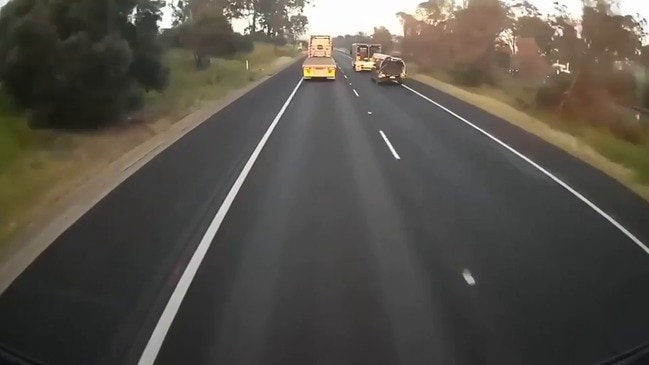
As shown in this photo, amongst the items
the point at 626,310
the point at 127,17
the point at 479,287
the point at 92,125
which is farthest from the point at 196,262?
the point at 127,17

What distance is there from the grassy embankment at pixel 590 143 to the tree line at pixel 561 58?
1.30ft

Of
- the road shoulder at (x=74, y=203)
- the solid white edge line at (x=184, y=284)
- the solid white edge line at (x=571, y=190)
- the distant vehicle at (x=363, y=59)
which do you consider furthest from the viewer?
the distant vehicle at (x=363, y=59)

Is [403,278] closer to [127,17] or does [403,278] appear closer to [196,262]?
[196,262]

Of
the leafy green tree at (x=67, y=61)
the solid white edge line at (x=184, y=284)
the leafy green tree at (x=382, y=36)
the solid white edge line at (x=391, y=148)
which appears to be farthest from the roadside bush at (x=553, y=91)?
the leafy green tree at (x=382, y=36)

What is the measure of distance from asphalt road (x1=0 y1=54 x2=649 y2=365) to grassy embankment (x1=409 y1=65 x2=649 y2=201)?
111 cm

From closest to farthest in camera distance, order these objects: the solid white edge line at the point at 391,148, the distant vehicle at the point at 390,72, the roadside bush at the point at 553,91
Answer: the solid white edge line at the point at 391,148 < the roadside bush at the point at 553,91 < the distant vehicle at the point at 390,72

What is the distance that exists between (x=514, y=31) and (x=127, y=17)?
25322 mm

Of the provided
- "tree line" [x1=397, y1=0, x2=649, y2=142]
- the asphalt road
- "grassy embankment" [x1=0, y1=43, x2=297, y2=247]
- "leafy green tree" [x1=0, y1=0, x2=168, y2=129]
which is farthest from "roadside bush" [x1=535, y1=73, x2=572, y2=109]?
"leafy green tree" [x1=0, y1=0, x2=168, y2=129]

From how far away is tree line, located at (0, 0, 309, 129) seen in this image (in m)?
23.8

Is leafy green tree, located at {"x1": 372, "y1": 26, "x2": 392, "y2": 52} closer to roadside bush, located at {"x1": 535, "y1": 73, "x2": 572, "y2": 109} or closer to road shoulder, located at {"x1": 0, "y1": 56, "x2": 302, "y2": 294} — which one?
roadside bush, located at {"x1": 535, "y1": 73, "x2": 572, "y2": 109}

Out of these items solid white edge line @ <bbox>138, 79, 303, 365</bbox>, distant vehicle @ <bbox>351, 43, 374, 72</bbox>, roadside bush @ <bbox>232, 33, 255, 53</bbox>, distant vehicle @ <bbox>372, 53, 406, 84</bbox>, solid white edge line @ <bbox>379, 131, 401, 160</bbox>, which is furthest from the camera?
distant vehicle @ <bbox>351, 43, 374, 72</bbox>

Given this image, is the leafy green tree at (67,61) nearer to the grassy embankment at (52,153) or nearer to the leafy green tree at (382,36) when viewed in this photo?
the grassy embankment at (52,153)

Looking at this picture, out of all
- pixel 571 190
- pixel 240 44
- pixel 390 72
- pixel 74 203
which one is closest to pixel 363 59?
pixel 240 44

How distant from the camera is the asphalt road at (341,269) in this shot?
7.14 m
